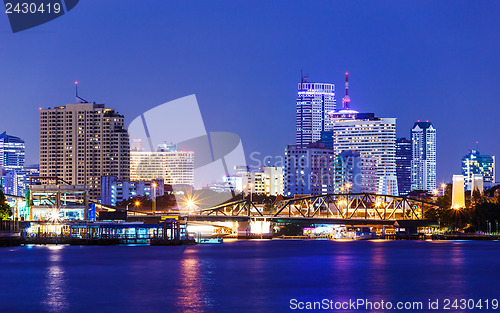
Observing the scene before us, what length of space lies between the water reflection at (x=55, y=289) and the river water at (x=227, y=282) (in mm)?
57

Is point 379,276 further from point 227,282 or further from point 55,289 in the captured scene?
point 55,289

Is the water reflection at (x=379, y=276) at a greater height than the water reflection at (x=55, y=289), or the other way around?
the water reflection at (x=55, y=289)

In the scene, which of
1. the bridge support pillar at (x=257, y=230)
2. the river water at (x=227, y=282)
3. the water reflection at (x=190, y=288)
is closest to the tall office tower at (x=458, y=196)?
the bridge support pillar at (x=257, y=230)

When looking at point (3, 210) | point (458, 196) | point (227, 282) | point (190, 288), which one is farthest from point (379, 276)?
point (458, 196)

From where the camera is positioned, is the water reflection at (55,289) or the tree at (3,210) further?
the tree at (3,210)

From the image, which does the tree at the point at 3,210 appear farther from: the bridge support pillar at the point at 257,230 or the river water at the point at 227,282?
the bridge support pillar at the point at 257,230

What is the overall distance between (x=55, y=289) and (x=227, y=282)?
11943 millimetres

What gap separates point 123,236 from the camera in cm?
14025

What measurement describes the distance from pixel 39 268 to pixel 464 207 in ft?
367

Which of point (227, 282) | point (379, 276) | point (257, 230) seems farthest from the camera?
point (257, 230)

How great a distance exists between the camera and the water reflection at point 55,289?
2013 inches

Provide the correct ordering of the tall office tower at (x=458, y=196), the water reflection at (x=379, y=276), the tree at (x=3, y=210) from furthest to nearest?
the tall office tower at (x=458, y=196), the tree at (x=3, y=210), the water reflection at (x=379, y=276)

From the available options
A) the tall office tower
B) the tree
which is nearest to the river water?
the tree

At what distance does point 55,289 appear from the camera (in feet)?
197
